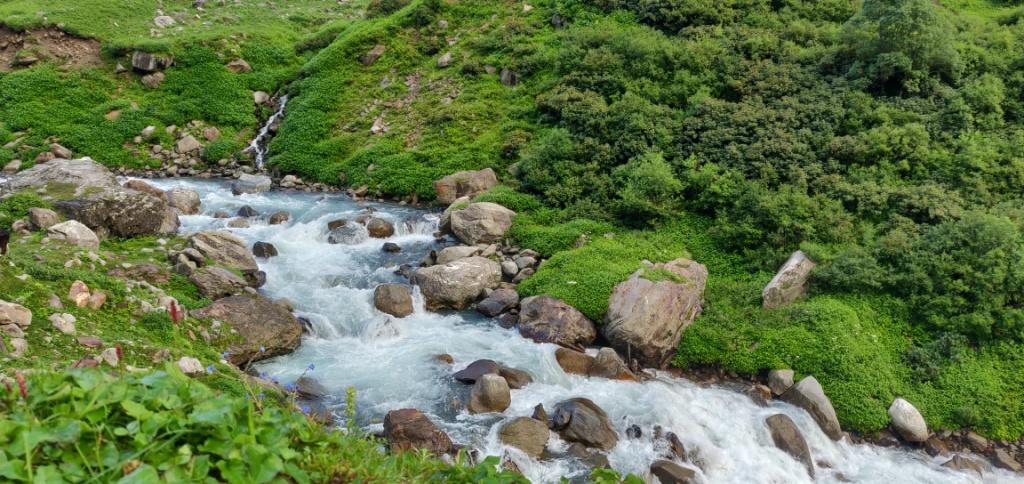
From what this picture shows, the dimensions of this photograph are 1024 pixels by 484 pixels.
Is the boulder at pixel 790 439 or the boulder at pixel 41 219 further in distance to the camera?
the boulder at pixel 41 219

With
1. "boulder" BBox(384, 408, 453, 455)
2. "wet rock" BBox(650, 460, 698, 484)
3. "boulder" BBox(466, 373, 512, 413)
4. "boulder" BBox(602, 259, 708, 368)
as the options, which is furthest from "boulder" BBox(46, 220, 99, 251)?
"wet rock" BBox(650, 460, 698, 484)

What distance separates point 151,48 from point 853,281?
2943 centimetres

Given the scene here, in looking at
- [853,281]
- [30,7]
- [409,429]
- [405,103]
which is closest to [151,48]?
[30,7]

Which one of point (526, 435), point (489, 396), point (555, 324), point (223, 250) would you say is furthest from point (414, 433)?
point (223, 250)

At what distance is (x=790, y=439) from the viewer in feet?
35.4

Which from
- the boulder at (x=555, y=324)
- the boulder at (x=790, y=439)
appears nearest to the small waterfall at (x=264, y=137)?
the boulder at (x=555, y=324)

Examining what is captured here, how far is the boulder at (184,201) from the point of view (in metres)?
18.5

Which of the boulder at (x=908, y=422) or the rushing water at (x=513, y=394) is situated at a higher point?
the boulder at (x=908, y=422)

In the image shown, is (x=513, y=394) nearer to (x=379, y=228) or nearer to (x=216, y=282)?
(x=216, y=282)

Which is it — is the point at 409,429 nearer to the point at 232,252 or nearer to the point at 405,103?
the point at 232,252

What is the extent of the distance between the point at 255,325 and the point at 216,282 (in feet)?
6.88

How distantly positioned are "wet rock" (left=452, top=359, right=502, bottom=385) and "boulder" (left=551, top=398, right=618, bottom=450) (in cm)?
158

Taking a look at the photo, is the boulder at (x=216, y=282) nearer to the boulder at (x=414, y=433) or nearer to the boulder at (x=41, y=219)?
the boulder at (x=41, y=219)

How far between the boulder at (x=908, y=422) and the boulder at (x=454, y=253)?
9.82 meters
